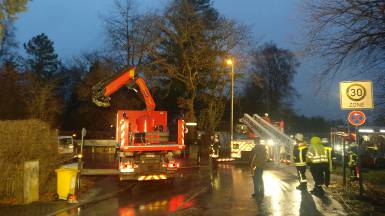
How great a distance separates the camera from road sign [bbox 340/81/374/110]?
14.3 m

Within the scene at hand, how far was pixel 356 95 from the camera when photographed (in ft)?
47.6

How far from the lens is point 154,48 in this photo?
37.6m

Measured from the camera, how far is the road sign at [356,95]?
14.3 meters

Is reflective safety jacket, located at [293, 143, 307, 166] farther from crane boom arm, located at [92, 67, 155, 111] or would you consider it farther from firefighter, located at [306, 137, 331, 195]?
crane boom arm, located at [92, 67, 155, 111]

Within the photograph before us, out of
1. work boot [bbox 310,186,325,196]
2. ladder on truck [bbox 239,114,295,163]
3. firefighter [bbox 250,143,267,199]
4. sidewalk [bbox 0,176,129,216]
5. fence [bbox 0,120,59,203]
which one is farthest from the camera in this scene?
ladder on truck [bbox 239,114,295,163]

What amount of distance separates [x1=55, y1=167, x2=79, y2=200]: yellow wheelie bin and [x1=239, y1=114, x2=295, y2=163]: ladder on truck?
11353 millimetres

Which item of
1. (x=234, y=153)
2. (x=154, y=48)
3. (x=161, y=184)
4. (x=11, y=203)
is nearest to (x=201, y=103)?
(x=154, y=48)

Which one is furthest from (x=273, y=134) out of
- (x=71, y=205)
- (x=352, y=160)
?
(x=71, y=205)

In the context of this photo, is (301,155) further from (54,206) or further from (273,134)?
(273,134)

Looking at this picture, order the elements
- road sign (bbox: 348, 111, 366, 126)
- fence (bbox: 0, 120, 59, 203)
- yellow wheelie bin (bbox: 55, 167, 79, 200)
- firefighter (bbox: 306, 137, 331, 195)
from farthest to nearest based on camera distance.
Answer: firefighter (bbox: 306, 137, 331, 195) < road sign (bbox: 348, 111, 366, 126) < yellow wheelie bin (bbox: 55, 167, 79, 200) < fence (bbox: 0, 120, 59, 203)

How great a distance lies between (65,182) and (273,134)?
13709mm

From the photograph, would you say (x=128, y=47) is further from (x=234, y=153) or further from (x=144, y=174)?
(x=144, y=174)

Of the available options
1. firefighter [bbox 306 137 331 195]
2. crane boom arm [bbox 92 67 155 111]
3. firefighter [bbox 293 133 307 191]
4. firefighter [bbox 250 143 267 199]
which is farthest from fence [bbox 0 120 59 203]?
firefighter [bbox 306 137 331 195]

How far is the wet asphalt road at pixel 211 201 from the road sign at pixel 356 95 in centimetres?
287
